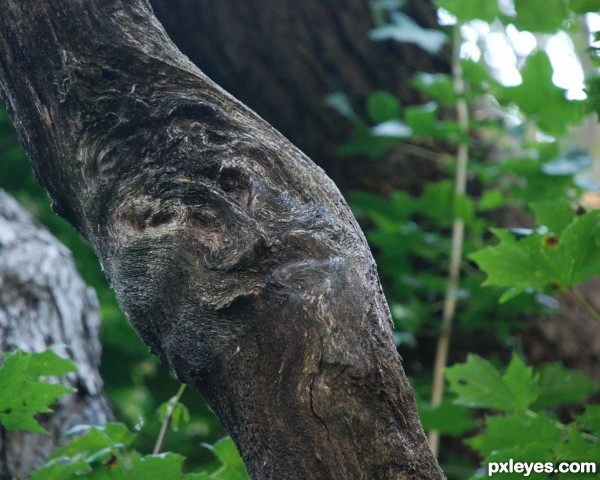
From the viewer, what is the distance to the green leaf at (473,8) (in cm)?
156

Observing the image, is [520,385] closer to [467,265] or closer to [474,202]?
[467,265]

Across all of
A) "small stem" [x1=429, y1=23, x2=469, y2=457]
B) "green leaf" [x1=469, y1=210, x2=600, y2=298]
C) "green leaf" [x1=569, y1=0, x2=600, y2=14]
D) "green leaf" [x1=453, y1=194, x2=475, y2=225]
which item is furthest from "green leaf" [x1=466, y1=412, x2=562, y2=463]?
"green leaf" [x1=453, y1=194, x2=475, y2=225]

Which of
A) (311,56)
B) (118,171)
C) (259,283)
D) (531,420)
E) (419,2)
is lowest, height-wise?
(531,420)

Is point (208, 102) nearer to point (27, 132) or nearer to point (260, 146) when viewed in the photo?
point (260, 146)

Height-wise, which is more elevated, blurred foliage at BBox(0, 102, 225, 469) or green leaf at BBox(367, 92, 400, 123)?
green leaf at BBox(367, 92, 400, 123)

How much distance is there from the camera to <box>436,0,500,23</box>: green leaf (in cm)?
156

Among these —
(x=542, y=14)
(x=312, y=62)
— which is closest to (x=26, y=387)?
(x=542, y=14)

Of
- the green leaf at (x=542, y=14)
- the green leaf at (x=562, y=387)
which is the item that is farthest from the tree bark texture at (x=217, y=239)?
the green leaf at (x=562, y=387)

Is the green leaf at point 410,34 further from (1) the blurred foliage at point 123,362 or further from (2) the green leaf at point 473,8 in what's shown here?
(1) the blurred foliage at point 123,362

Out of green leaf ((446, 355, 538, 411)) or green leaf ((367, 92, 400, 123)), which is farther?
green leaf ((367, 92, 400, 123))

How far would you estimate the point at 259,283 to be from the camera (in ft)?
1.92

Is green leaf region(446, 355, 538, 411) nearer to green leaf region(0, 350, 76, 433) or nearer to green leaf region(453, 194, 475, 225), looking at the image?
green leaf region(0, 350, 76, 433)

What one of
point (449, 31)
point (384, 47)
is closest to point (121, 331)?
point (384, 47)

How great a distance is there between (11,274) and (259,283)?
997mm
